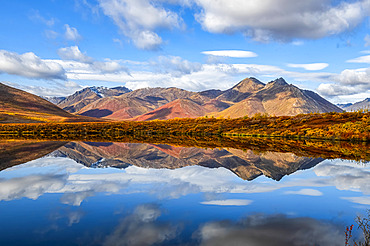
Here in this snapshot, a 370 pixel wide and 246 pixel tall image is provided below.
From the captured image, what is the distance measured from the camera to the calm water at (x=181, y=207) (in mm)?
8633

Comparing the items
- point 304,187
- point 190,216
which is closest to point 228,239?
point 190,216

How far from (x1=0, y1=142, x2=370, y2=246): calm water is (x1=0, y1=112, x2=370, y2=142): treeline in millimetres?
38784

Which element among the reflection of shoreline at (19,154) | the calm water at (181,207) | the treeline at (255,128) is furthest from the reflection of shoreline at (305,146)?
the reflection of shoreline at (19,154)

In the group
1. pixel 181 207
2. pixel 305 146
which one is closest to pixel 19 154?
pixel 181 207

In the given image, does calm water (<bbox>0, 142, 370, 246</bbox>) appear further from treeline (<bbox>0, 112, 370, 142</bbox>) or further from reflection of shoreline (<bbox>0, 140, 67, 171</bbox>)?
treeline (<bbox>0, 112, 370, 142</bbox>)

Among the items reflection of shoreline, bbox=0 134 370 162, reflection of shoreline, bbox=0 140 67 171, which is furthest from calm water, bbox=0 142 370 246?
reflection of shoreline, bbox=0 134 370 162

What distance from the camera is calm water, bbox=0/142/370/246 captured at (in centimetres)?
863

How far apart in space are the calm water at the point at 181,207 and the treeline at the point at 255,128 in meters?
38.8

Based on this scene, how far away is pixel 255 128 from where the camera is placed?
77.4 metres

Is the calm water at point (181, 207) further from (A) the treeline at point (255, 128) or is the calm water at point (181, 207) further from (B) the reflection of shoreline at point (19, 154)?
(A) the treeline at point (255, 128)

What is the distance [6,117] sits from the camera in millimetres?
145000

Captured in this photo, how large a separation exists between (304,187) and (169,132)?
74511mm

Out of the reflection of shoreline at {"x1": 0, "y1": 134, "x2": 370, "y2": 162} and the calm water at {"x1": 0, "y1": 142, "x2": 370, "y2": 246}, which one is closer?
the calm water at {"x1": 0, "y1": 142, "x2": 370, "y2": 246}

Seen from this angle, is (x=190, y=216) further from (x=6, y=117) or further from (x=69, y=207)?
(x=6, y=117)
